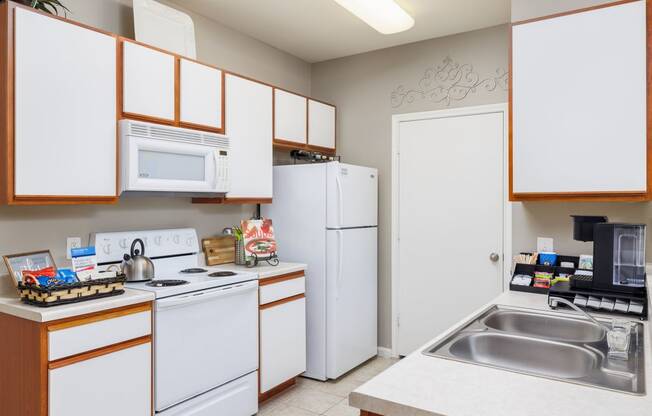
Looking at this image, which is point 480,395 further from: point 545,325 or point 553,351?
point 545,325

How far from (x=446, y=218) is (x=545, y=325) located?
1.86 metres

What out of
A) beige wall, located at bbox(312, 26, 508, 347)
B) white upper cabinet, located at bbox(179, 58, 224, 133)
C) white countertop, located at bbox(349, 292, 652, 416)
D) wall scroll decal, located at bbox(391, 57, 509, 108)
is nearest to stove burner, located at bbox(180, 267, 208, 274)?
white upper cabinet, located at bbox(179, 58, 224, 133)

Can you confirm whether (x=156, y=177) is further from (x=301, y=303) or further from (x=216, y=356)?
(x=301, y=303)

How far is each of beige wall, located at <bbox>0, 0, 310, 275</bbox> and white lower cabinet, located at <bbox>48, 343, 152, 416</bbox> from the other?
68 centimetres

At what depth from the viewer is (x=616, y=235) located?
206 cm

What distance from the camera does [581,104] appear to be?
7.16ft

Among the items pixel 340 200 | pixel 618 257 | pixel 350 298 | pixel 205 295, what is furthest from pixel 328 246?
pixel 618 257

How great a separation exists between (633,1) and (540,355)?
1.66 metres

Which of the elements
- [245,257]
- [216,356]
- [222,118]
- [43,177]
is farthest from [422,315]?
[43,177]

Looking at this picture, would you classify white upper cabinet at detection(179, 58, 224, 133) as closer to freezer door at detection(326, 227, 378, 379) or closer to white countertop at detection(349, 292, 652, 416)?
freezer door at detection(326, 227, 378, 379)

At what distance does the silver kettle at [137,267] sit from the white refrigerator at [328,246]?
121 cm

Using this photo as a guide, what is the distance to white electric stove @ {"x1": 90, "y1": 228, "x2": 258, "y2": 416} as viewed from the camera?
2369 mm

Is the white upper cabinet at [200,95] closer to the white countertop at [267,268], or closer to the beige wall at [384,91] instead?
the white countertop at [267,268]

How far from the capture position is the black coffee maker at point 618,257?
80.2 inches
